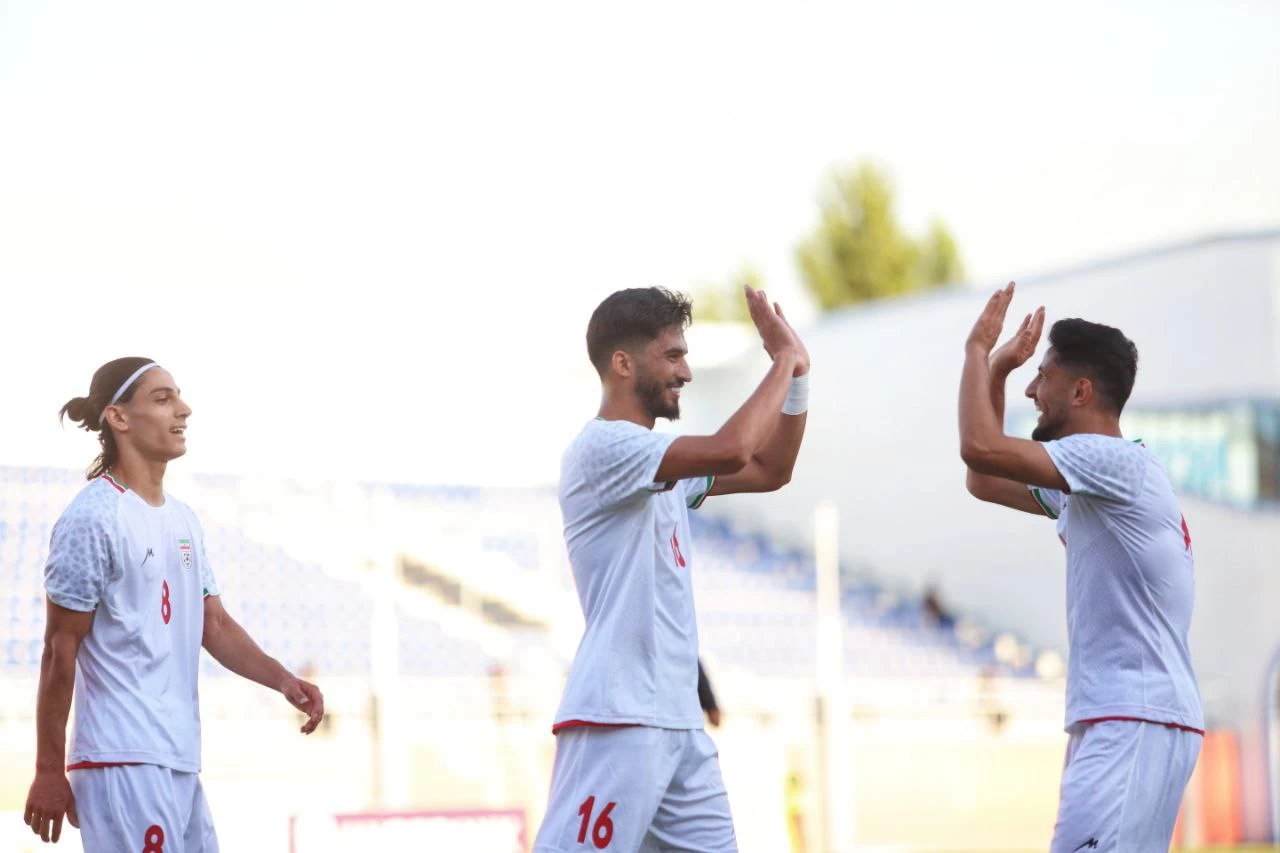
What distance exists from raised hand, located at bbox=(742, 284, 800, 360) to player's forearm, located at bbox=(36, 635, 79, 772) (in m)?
2.21

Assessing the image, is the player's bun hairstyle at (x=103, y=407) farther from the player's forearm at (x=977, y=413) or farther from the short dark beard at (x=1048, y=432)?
the short dark beard at (x=1048, y=432)

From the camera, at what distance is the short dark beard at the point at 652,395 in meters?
5.18

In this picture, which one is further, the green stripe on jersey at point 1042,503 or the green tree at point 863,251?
the green tree at point 863,251

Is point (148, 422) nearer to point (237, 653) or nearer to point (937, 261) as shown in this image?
point (237, 653)

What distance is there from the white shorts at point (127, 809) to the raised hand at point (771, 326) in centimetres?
219

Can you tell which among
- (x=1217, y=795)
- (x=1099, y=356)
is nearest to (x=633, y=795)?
(x=1099, y=356)

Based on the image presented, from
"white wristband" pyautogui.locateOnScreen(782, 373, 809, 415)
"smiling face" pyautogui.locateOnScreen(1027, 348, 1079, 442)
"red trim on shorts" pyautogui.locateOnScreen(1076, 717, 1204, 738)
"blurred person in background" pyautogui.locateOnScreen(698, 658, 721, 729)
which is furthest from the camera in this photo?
"blurred person in background" pyautogui.locateOnScreen(698, 658, 721, 729)

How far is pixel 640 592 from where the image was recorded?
5.04 metres

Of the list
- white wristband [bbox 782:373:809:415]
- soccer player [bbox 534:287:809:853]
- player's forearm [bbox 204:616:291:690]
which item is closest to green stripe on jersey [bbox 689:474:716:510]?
soccer player [bbox 534:287:809:853]

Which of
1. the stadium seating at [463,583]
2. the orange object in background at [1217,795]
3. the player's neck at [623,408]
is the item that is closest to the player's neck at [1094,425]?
the player's neck at [623,408]

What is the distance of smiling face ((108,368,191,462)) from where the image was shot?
5.49 metres

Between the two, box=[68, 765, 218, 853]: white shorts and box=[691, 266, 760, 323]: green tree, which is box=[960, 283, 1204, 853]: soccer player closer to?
box=[68, 765, 218, 853]: white shorts

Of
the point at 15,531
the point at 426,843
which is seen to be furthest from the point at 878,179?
the point at 426,843

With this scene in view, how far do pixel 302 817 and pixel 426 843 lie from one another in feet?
2.45
